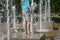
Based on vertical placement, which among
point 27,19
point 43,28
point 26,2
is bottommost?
point 43,28

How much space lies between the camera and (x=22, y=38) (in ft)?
20.5

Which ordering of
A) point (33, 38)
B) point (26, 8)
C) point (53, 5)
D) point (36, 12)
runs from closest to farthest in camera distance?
point (33, 38) → point (26, 8) → point (36, 12) → point (53, 5)

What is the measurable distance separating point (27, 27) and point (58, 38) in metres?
1.04

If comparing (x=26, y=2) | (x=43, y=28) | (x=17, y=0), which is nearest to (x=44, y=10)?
(x=17, y=0)

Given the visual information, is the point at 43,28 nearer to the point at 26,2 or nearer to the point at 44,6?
the point at 26,2

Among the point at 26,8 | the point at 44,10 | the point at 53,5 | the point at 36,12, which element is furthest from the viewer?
the point at 53,5

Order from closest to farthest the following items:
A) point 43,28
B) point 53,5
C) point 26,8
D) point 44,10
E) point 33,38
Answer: point 33,38 < point 26,8 < point 43,28 < point 44,10 < point 53,5

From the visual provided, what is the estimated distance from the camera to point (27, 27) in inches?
278

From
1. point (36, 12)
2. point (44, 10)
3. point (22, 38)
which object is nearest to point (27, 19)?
point (22, 38)

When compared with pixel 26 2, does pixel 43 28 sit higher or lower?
lower

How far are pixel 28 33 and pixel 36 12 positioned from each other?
14.3 meters

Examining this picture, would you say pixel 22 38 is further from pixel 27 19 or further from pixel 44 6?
pixel 44 6

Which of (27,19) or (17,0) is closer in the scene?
(27,19)

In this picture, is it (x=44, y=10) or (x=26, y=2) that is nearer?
(x=26, y=2)
